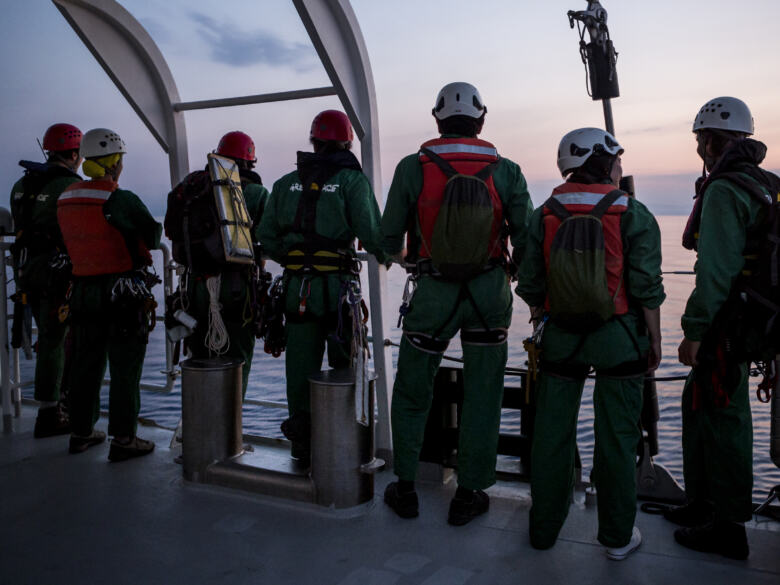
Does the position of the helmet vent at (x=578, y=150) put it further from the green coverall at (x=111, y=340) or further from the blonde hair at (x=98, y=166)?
the blonde hair at (x=98, y=166)

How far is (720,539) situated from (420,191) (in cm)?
197

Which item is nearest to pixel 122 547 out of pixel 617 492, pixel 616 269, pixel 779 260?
pixel 617 492

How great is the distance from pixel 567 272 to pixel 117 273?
2696mm

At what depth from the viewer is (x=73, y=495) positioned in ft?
11.9

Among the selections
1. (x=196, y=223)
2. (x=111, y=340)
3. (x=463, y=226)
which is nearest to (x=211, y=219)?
(x=196, y=223)

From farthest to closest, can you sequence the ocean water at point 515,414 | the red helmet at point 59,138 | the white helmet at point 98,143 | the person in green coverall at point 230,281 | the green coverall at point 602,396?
1. the ocean water at point 515,414
2. the red helmet at point 59,138
3. the white helmet at point 98,143
4. the person in green coverall at point 230,281
5. the green coverall at point 602,396

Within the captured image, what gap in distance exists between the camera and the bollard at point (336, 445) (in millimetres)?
3377

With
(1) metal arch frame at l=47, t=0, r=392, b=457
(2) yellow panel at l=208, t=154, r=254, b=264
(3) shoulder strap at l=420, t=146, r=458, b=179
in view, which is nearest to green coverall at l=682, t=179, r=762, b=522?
(3) shoulder strap at l=420, t=146, r=458, b=179

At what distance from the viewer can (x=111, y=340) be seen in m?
4.13

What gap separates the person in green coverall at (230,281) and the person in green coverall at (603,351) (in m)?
1.74

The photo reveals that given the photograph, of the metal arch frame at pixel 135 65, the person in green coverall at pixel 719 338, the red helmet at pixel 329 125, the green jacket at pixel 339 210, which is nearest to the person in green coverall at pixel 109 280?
the metal arch frame at pixel 135 65

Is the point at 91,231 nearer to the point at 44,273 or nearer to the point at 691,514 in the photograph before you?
the point at 44,273

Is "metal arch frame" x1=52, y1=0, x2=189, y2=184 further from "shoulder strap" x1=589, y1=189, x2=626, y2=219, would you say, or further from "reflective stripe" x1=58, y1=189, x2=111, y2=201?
"shoulder strap" x1=589, y1=189, x2=626, y2=219

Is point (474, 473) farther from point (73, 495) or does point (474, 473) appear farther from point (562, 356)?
point (73, 495)
